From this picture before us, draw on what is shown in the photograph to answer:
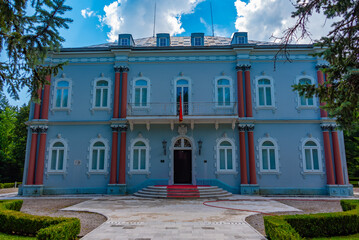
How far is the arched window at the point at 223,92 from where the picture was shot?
17.5m

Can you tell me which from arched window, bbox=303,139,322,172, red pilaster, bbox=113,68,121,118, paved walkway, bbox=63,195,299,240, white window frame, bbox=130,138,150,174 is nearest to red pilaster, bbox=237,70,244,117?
arched window, bbox=303,139,322,172

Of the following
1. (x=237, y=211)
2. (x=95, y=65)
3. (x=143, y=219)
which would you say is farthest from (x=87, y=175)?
(x=237, y=211)

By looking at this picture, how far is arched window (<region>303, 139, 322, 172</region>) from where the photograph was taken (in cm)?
1661

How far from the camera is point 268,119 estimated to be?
17.2 m

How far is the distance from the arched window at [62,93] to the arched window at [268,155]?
13654mm

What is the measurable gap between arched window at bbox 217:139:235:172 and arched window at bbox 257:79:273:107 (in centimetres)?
355

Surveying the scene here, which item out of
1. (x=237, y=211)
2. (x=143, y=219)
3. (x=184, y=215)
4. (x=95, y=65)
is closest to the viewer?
(x=143, y=219)

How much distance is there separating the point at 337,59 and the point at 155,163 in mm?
12390

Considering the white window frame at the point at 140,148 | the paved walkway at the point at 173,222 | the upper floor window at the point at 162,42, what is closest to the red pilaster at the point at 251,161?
the paved walkway at the point at 173,222

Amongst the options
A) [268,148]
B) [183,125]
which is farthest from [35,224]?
[268,148]

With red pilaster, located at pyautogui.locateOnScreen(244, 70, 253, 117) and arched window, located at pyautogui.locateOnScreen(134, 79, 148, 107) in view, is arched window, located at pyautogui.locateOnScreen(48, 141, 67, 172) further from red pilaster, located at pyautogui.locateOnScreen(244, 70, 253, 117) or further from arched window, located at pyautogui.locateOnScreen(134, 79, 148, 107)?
red pilaster, located at pyautogui.locateOnScreen(244, 70, 253, 117)

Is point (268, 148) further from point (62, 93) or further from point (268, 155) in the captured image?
point (62, 93)

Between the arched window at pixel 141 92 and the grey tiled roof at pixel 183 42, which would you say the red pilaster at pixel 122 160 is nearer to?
the arched window at pixel 141 92

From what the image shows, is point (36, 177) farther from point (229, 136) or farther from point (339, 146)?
point (339, 146)
